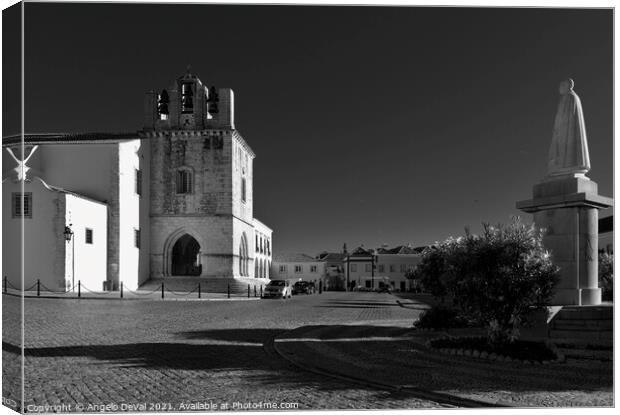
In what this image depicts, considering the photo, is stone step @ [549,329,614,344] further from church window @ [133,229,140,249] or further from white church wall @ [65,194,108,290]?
church window @ [133,229,140,249]

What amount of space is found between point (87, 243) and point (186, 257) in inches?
588

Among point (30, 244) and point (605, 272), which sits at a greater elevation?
point (30, 244)

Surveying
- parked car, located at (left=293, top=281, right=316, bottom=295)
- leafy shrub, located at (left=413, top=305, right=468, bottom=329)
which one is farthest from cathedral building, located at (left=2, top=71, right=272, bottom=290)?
leafy shrub, located at (left=413, top=305, right=468, bottom=329)

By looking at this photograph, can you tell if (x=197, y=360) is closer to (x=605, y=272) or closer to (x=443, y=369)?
(x=443, y=369)

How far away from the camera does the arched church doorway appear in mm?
27670

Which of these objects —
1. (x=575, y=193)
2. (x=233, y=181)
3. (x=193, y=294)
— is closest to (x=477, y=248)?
(x=575, y=193)

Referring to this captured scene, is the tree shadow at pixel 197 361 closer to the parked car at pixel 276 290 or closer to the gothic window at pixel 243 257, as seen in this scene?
the parked car at pixel 276 290

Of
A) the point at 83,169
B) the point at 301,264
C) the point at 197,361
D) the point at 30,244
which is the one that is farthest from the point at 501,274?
the point at 83,169

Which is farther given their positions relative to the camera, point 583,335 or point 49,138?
point 583,335

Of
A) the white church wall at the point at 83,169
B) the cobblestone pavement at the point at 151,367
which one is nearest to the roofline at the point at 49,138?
the white church wall at the point at 83,169

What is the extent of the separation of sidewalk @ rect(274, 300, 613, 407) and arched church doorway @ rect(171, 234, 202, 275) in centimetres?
1790

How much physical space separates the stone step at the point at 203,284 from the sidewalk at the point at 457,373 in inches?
547

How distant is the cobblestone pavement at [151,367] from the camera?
21.2ft

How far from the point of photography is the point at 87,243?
15680 mm
